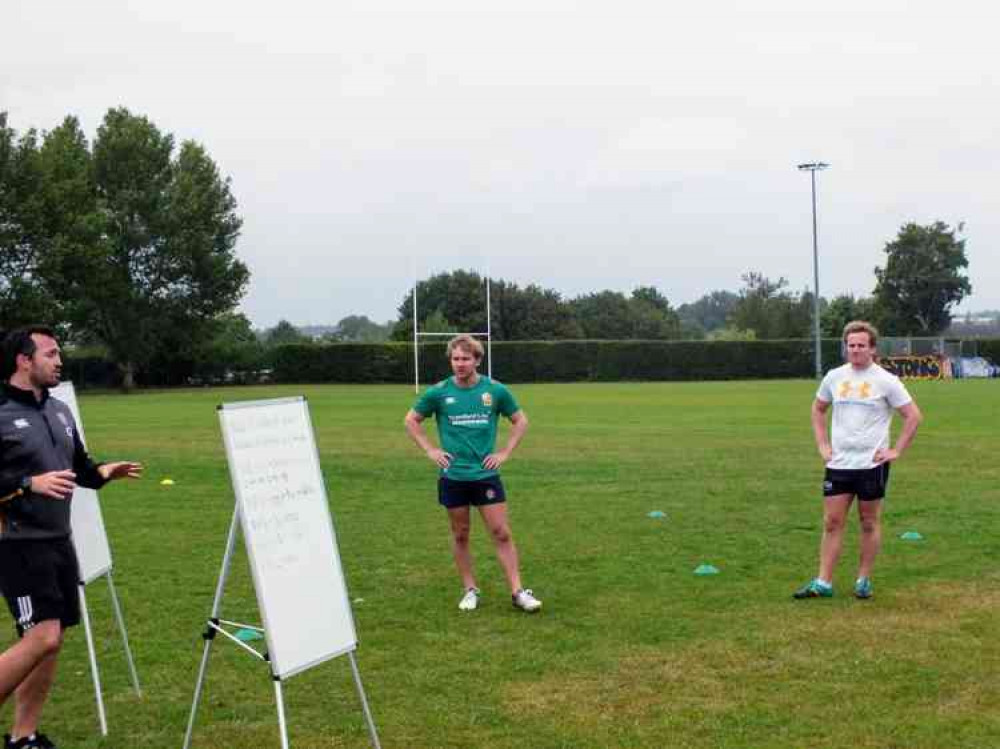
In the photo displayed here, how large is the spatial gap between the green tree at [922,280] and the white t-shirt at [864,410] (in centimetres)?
8705

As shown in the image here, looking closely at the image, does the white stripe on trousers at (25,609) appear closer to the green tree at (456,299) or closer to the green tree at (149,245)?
the green tree at (149,245)

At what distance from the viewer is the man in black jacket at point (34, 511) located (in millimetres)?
5020

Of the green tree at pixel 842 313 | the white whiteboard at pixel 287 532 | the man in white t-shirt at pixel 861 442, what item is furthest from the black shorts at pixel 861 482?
the green tree at pixel 842 313

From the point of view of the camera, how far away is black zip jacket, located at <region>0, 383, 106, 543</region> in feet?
16.6

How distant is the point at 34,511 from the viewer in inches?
200

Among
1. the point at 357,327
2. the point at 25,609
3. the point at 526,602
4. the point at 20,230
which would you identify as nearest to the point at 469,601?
the point at 526,602

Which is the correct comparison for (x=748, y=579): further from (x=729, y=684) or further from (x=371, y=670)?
(x=371, y=670)

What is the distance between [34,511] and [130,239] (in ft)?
197

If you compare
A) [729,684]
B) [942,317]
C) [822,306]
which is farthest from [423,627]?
[822,306]

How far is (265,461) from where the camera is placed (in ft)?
16.7

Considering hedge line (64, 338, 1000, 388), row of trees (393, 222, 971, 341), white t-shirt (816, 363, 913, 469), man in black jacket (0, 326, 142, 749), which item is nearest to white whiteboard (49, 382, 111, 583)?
man in black jacket (0, 326, 142, 749)

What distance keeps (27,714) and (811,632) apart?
4761mm

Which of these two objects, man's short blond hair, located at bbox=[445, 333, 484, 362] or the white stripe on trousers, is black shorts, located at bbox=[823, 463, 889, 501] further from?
the white stripe on trousers

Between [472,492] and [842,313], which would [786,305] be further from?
[472,492]
